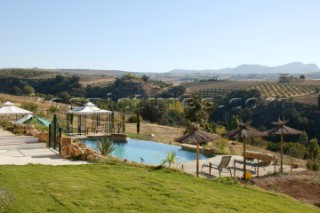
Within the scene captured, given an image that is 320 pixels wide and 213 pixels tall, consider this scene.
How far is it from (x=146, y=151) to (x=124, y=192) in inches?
448

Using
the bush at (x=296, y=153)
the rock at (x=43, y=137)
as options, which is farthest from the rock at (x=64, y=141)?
the bush at (x=296, y=153)

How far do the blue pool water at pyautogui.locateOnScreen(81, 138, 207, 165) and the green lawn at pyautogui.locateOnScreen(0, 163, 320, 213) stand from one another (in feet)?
22.1

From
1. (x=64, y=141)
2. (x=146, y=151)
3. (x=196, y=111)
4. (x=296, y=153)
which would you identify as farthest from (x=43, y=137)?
(x=296, y=153)

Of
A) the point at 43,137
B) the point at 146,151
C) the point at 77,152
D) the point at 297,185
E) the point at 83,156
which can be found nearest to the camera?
the point at 83,156

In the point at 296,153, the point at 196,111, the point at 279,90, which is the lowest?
the point at 296,153

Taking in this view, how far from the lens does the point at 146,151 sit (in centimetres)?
1923

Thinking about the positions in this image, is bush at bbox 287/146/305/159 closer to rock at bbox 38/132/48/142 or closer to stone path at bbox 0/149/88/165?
rock at bbox 38/132/48/142

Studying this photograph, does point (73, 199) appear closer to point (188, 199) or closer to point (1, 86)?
point (188, 199)

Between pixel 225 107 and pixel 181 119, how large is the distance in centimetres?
1401

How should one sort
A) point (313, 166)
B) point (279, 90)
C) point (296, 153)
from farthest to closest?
point (279, 90) → point (296, 153) → point (313, 166)

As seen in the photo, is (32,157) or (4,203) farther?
(32,157)

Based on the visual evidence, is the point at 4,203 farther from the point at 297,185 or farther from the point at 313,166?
the point at 313,166

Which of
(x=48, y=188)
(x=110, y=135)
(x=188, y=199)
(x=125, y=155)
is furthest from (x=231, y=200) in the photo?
(x=110, y=135)

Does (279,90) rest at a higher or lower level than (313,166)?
higher
